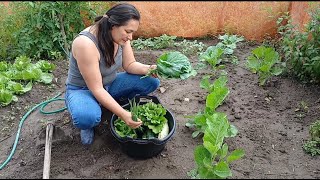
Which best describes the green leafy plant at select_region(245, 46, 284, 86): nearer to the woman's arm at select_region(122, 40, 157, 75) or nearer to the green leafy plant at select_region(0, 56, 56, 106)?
the woman's arm at select_region(122, 40, 157, 75)

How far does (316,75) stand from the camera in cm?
406

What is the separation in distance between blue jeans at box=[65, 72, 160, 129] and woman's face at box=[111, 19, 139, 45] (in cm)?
54

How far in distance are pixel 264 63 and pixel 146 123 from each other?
→ 1866 mm

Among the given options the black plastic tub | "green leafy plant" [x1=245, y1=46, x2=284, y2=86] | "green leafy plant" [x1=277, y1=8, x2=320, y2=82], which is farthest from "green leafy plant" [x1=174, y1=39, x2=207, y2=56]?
the black plastic tub

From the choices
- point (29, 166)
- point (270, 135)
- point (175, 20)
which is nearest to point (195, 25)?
point (175, 20)

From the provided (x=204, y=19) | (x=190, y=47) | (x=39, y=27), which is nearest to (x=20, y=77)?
(x=39, y=27)

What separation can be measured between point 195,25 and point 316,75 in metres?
2.16

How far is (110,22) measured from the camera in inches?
111

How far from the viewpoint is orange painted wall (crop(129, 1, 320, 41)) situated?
5465 millimetres

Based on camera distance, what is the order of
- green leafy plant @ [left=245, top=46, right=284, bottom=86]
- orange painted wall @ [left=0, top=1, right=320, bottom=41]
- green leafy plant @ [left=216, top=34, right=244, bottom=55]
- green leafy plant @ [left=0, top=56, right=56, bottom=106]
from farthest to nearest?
1. orange painted wall @ [left=0, top=1, right=320, bottom=41]
2. green leafy plant @ [left=216, top=34, right=244, bottom=55]
3. green leafy plant @ [left=245, top=46, right=284, bottom=86]
4. green leafy plant @ [left=0, top=56, right=56, bottom=106]

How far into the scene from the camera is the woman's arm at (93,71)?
9.20 ft

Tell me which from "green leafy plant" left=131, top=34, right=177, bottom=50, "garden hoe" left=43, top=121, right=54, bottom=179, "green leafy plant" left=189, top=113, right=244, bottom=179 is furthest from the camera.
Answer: "green leafy plant" left=131, top=34, right=177, bottom=50

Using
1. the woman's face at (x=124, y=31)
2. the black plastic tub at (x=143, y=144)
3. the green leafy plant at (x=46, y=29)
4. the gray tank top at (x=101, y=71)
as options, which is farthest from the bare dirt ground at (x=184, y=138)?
the woman's face at (x=124, y=31)

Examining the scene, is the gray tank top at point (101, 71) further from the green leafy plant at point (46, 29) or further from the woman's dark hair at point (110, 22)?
the green leafy plant at point (46, 29)
